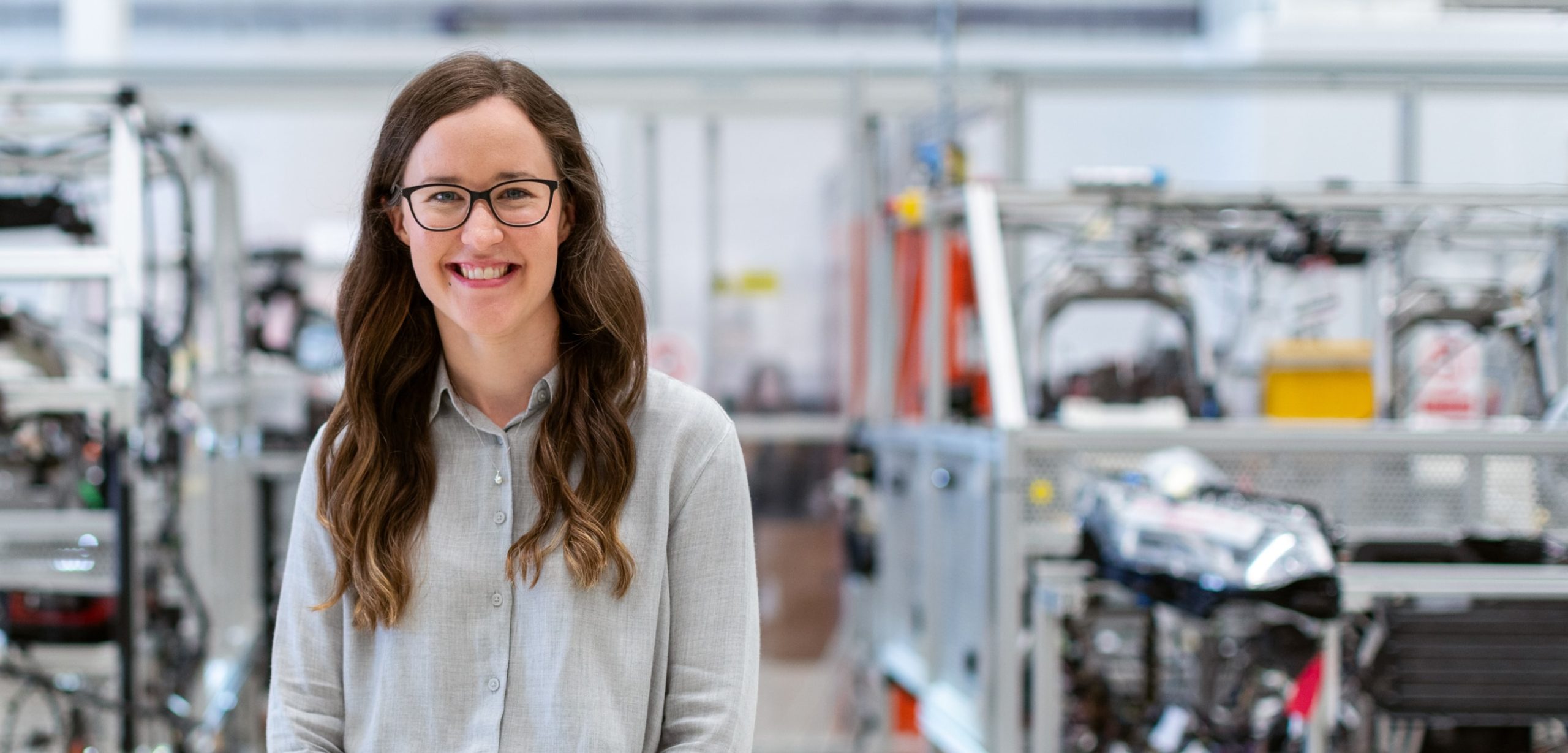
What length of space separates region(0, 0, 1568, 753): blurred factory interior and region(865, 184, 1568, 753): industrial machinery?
0.01 m

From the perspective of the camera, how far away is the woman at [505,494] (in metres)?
1.22

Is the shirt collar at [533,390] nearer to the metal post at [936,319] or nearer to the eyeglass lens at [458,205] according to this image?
the eyeglass lens at [458,205]

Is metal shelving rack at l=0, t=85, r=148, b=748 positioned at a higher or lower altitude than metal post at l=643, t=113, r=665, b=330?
lower

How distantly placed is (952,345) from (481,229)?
3369 mm

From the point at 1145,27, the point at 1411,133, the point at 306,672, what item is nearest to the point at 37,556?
the point at 306,672

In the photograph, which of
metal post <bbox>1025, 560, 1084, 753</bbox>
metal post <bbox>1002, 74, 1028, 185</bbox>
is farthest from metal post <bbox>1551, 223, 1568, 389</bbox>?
metal post <bbox>1025, 560, 1084, 753</bbox>

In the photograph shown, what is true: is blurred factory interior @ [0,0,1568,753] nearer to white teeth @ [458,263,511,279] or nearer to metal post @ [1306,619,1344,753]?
metal post @ [1306,619,1344,753]

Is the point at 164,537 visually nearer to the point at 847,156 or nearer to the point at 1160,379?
the point at 847,156

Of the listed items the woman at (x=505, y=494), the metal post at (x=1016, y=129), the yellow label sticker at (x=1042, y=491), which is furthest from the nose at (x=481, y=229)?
the metal post at (x=1016, y=129)

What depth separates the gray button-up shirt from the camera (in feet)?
4.05

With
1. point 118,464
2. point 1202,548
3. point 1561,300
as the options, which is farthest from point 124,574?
point 1561,300

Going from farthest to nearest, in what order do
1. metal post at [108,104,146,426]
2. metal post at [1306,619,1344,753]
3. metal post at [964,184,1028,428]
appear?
metal post at [108,104,146,426]
metal post at [964,184,1028,428]
metal post at [1306,619,1344,753]

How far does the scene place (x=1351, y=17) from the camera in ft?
18.8

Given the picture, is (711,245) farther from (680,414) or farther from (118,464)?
(680,414)
